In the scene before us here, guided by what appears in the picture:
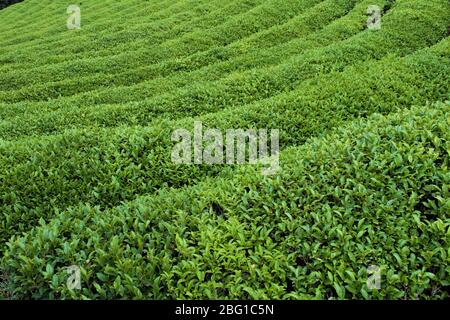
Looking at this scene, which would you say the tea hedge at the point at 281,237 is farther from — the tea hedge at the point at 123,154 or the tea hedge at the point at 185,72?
the tea hedge at the point at 185,72

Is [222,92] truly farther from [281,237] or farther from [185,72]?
[281,237]

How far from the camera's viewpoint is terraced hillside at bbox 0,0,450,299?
511 centimetres

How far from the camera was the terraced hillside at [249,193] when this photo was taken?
16.8 ft

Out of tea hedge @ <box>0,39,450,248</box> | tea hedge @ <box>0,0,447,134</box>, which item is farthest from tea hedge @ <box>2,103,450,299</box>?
tea hedge @ <box>0,0,447,134</box>

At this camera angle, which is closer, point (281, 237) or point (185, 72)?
point (281, 237)

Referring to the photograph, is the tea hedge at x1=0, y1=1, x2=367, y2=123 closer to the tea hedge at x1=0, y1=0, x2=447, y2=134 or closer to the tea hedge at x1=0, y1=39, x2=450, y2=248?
the tea hedge at x1=0, y1=0, x2=447, y2=134

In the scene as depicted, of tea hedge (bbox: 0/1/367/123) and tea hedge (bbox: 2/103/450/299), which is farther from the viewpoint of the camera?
tea hedge (bbox: 0/1/367/123)

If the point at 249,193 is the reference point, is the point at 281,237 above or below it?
below


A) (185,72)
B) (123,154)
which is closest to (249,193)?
(123,154)

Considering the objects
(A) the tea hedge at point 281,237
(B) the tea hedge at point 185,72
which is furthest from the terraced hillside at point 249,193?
(B) the tea hedge at point 185,72

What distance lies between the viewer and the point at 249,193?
6.38 meters

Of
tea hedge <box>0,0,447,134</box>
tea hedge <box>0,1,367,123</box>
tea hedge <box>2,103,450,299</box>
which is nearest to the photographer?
tea hedge <box>2,103,450,299</box>
